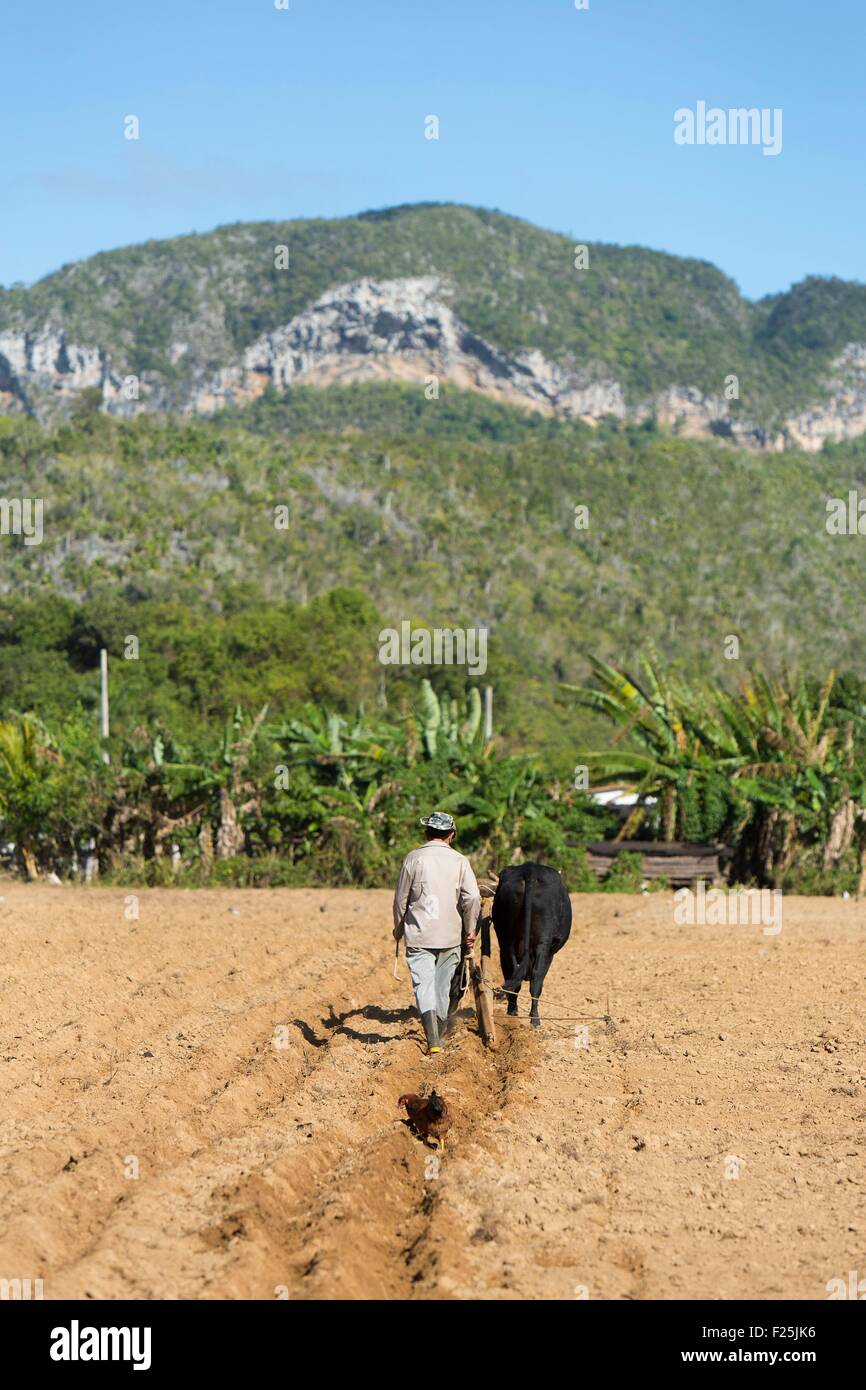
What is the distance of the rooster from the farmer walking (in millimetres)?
1711

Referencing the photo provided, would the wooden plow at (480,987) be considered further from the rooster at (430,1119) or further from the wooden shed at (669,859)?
the wooden shed at (669,859)

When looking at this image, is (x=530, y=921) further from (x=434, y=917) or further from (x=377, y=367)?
(x=377, y=367)

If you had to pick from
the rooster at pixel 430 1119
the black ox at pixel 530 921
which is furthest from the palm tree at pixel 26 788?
the rooster at pixel 430 1119

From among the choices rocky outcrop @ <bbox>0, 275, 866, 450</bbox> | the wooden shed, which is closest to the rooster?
the wooden shed

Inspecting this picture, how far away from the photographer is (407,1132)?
315 inches

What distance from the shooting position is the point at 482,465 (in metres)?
92.9

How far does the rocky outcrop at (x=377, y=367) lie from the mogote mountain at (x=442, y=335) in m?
0.19

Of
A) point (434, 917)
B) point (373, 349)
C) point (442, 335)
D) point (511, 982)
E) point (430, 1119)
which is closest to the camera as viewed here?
point (430, 1119)

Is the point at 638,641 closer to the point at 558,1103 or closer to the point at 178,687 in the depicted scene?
the point at 178,687

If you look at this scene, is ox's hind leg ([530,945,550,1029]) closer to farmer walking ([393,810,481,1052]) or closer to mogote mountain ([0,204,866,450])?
farmer walking ([393,810,481,1052])

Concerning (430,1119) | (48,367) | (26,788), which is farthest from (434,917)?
(48,367)

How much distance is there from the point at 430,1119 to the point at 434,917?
1.95 metres

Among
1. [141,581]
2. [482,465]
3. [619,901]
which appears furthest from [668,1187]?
[482,465]
